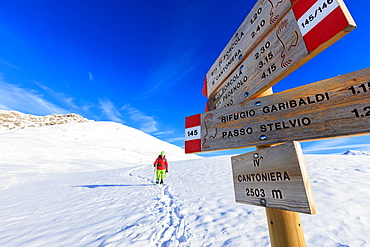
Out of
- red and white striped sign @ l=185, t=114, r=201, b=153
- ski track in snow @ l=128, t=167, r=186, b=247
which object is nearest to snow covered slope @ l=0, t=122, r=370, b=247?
ski track in snow @ l=128, t=167, r=186, b=247

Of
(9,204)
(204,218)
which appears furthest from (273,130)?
(9,204)

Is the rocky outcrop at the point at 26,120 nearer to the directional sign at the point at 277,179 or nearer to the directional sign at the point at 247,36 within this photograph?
the directional sign at the point at 247,36

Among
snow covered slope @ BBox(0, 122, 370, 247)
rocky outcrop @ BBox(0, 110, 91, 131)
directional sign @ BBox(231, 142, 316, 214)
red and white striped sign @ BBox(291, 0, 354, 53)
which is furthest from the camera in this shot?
rocky outcrop @ BBox(0, 110, 91, 131)

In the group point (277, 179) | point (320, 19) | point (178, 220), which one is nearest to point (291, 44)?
point (320, 19)

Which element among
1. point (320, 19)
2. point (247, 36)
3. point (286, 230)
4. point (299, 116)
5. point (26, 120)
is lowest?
point (286, 230)

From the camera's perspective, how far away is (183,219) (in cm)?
354

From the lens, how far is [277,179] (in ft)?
3.79

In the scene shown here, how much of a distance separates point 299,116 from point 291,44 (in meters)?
0.58

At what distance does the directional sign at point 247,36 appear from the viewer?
1439 mm

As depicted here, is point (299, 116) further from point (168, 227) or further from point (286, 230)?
point (168, 227)

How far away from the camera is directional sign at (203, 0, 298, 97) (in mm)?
1439

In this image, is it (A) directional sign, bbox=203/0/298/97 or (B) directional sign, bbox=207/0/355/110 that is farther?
(A) directional sign, bbox=203/0/298/97

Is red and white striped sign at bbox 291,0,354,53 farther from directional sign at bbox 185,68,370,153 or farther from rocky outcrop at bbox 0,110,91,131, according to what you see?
rocky outcrop at bbox 0,110,91,131

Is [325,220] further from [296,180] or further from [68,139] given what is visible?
[68,139]
